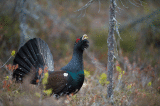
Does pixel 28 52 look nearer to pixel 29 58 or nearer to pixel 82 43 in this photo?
pixel 29 58

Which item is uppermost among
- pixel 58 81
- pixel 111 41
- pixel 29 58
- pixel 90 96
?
pixel 111 41

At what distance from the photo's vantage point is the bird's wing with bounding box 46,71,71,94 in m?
3.87

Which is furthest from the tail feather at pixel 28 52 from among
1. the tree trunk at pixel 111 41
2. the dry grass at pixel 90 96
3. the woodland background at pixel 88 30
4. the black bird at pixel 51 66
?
the tree trunk at pixel 111 41

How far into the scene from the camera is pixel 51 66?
191 inches

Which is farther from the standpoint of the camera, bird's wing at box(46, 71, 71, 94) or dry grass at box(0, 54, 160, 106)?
bird's wing at box(46, 71, 71, 94)

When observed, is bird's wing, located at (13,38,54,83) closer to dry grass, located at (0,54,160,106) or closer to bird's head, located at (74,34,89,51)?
dry grass, located at (0,54,160,106)

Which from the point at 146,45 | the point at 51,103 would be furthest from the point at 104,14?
the point at 51,103

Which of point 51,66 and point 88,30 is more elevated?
point 88,30

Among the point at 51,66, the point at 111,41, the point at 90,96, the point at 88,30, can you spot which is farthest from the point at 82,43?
the point at 88,30

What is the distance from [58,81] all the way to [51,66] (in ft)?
3.36

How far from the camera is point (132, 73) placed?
629 cm

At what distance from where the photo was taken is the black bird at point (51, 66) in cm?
387

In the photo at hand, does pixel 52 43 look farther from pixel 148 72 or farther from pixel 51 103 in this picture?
pixel 51 103

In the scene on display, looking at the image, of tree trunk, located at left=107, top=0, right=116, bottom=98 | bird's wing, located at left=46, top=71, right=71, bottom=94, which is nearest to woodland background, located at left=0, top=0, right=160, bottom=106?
tree trunk, located at left=107, top=0, right=116, bottom=98
